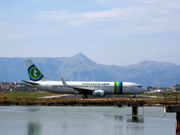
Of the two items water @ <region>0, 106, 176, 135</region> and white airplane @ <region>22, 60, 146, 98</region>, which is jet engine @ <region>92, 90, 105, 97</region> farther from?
water @ <region>0, 106, 176, 135</region>

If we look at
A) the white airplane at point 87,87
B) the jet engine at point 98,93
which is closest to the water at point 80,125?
the jet engine at point 98,93

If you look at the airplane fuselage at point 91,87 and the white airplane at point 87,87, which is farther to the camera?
the airplane fuselage at point 91,87

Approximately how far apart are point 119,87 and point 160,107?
16.2m

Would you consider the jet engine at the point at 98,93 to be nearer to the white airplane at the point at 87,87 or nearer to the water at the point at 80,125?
the white airplane at the point at 87,87

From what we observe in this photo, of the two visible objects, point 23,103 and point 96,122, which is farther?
point 23,103

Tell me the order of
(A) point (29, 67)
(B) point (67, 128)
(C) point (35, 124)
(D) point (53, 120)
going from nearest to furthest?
1. (B) point (67, 128)
2. (C) point (35, 124)
3. (D) point (53, 120)
4. (A) point (29, 67)

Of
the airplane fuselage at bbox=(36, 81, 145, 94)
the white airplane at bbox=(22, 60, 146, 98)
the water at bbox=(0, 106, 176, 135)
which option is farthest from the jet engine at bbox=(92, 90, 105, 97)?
the water at bbox=(0, 106, 176, 135)

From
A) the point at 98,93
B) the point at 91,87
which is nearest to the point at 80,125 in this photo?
the point at 98,93

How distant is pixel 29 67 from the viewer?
98.2 metres

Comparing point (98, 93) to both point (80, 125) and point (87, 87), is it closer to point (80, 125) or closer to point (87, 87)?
point (87, 87)

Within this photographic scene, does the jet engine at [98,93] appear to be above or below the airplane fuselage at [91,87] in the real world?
below

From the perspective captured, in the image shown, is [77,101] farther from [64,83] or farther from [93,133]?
[93,133]

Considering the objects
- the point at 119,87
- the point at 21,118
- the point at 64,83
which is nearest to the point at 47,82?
the point at 64,83

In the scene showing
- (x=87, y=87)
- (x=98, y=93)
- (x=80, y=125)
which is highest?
(x=87, y=87)
